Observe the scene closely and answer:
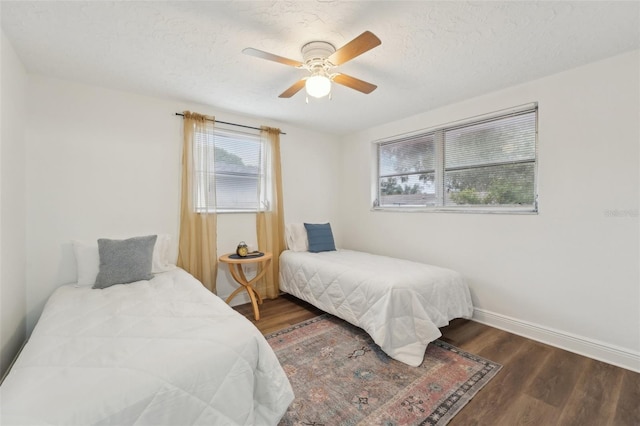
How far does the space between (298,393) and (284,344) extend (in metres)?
0.66

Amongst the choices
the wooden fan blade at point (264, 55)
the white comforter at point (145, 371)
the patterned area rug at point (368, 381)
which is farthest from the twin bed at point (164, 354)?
the wooden fan blade at point (264, 55)

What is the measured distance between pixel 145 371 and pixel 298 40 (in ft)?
6.76

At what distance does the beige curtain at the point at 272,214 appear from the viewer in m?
3.62

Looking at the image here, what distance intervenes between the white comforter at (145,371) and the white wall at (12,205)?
1.30ft

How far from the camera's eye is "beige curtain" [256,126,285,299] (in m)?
3.62

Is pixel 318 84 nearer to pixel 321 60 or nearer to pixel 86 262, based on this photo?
pixel 321 60

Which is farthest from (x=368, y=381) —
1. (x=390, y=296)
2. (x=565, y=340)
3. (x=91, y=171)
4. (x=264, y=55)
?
(x=91, y=171)

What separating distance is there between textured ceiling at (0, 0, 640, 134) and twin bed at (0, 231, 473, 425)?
64.0 inches

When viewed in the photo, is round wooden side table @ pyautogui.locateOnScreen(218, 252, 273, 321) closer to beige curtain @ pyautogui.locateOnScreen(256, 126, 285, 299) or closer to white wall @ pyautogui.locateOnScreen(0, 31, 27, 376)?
beige curtain @ pyautogui.locateOnScreen(256, 126, 285, 299)

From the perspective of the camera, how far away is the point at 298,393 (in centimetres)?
180

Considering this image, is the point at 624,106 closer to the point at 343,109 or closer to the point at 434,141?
the point at 434,141

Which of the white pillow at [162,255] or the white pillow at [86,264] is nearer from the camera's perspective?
the white pillow at [86,264]

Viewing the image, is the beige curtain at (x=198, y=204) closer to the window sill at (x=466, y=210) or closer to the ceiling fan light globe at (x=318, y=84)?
the ceiling fan light globe at (x=318, y=84)

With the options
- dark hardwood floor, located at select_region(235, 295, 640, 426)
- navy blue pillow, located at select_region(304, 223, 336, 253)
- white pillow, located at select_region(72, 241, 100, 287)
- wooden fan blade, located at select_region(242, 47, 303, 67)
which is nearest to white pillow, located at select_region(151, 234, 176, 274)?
white pillow, located at select_region(72, 241, 100, 287)
